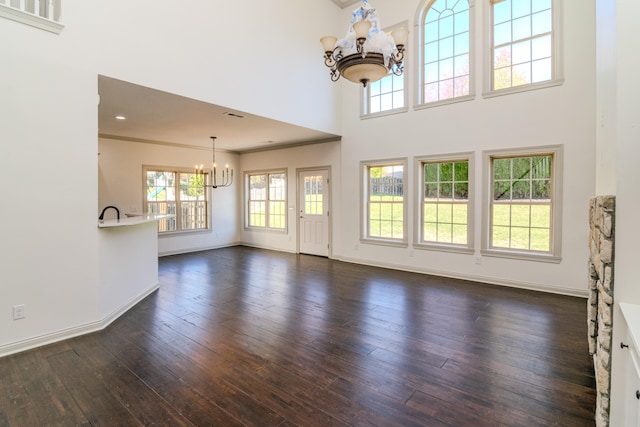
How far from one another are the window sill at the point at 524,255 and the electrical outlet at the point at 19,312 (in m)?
5.81

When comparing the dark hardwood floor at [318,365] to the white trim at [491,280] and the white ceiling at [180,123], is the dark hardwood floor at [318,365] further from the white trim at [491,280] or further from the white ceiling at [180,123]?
the white ceiling at [180,123]

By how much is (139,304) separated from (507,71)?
634 cm

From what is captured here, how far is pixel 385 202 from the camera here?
20.6 feet

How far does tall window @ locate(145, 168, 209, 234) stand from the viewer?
7.18 meters

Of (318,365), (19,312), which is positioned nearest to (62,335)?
(19,312)

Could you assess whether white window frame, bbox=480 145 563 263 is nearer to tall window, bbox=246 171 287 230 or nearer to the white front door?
the white front door

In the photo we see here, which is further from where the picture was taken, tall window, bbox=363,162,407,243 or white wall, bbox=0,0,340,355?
tall window, bbox=363,162,407,243

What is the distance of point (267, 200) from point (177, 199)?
224 centimetres

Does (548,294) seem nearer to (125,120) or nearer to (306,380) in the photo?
(306,380)

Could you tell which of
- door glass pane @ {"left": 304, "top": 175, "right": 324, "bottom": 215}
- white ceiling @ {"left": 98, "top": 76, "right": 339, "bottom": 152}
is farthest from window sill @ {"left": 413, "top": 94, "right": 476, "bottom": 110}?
door glass pane @ {"left": 304, "top": 175, "right": 324, "bottom": 215}

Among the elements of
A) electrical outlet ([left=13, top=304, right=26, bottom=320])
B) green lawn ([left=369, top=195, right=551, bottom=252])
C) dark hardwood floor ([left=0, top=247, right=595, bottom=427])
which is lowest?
dark hardwood floor ([left=0, top=247, right=595, bottom=427])

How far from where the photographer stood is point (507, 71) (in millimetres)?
4914

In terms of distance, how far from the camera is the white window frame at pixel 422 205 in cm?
518

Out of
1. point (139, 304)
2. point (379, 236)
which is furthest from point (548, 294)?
point (139, 304)
